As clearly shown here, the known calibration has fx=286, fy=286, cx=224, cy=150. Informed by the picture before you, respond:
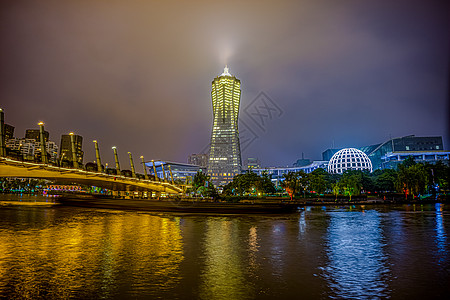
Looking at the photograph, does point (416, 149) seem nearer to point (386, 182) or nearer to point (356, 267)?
point (386, 182)

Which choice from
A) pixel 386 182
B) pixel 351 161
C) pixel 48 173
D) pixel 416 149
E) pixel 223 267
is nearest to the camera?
pixel 223 267

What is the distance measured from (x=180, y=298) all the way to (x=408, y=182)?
68.4 meters

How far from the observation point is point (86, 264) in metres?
9.67

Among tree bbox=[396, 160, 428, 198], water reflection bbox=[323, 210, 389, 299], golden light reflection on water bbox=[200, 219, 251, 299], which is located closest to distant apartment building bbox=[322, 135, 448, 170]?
tree bbox=[396, 160, 428, 198]

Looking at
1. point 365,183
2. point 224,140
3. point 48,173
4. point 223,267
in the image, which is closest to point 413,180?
point 365,183

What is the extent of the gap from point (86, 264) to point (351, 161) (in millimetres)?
161078

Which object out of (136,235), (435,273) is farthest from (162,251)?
(435,273)

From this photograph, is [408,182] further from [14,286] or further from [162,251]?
[14,286]

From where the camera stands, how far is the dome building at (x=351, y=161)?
152 metres

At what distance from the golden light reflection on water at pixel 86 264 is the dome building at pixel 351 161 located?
152 metres

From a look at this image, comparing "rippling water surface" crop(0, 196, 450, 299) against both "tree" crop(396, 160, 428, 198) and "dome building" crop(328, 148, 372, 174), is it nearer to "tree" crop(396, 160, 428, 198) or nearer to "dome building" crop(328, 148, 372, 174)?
"tree" crop(396, 160, 428, 198)

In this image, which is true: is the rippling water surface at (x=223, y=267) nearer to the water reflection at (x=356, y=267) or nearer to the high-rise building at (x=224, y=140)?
the water reflection at (x=356, y=267)

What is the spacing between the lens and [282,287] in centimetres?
745

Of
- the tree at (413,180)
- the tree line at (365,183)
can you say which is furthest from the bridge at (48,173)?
the tree at (413,180)
